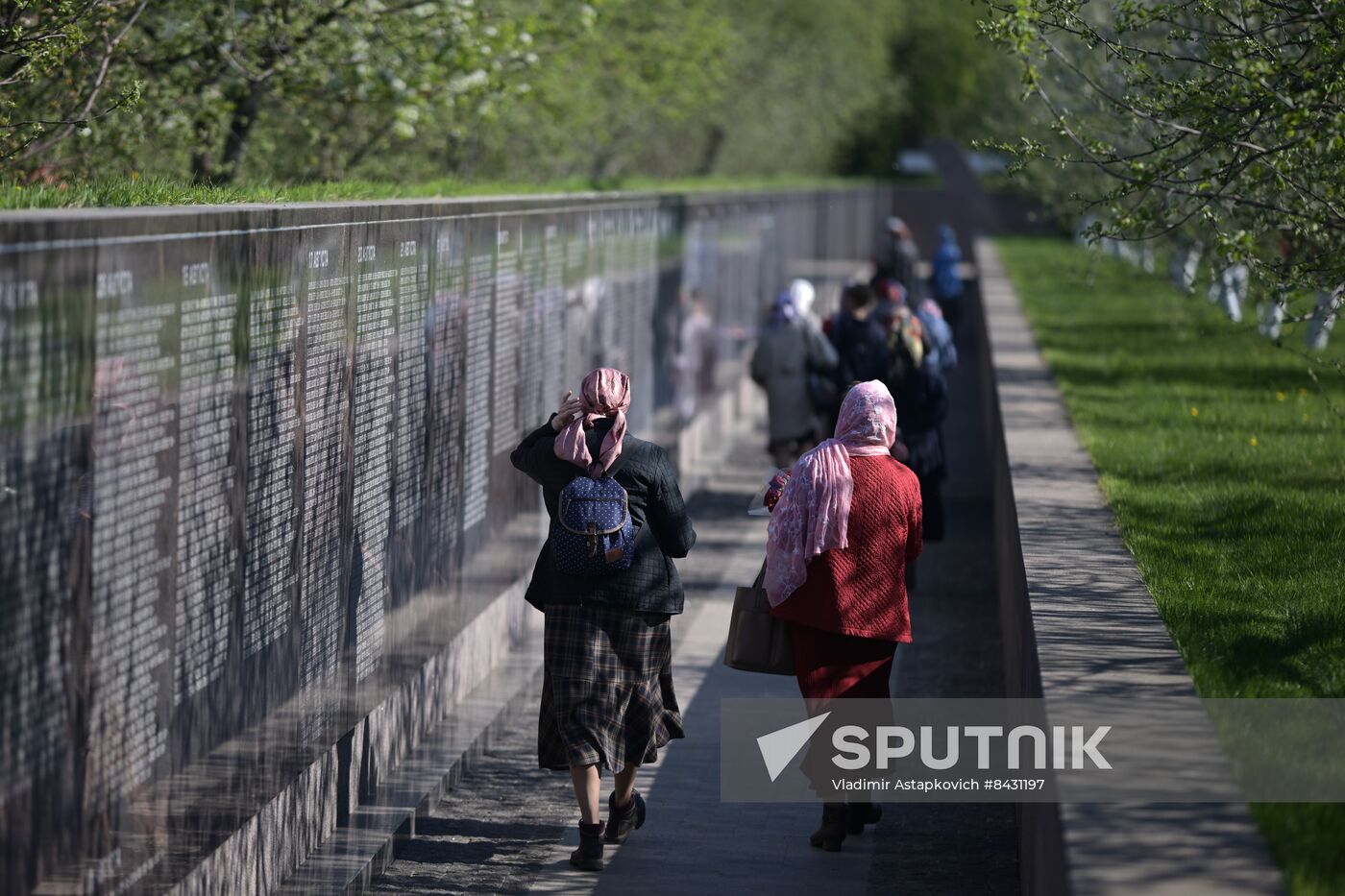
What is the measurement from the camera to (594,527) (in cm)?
665

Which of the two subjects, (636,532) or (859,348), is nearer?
(636,532)

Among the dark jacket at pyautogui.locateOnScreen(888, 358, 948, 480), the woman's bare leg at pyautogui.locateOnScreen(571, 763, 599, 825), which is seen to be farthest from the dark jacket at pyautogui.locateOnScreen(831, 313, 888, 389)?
the woman's bare leg at pyautogui.locateOnScreen(571, 763, 599, 825)

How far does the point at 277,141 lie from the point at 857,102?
3618 cm

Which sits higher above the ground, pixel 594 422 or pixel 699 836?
pixel 594 422

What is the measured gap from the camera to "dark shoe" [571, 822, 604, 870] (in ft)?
22.6

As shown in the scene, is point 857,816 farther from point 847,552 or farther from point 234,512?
point 234,512

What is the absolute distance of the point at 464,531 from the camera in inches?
354

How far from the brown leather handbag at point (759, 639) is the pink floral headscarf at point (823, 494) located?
5.8 inches

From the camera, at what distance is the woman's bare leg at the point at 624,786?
705 centimetres

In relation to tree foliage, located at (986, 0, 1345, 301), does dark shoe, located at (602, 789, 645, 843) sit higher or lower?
lower

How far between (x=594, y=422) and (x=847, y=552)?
1.05 m

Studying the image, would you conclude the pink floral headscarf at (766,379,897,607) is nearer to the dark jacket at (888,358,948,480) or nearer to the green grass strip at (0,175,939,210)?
the green grass strip at (0,175,939,210)

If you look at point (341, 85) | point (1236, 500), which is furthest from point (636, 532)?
point (341, 85)

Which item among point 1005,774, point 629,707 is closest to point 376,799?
point 629,707
